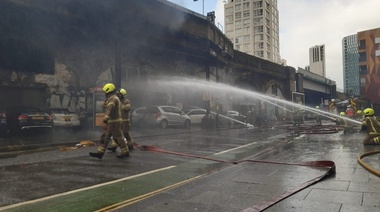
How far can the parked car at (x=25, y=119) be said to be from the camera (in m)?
13.2

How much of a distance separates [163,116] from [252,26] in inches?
3167

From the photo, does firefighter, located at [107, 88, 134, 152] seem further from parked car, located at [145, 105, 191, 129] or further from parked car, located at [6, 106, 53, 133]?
parked car, located at [145, 105, 191, 129]

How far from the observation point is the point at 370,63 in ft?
201

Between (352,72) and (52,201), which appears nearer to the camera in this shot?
(52,201)

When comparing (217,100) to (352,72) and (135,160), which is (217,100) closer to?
(135,160)

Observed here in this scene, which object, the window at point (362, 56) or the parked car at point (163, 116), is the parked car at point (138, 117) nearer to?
the parked car at point (163, 116)

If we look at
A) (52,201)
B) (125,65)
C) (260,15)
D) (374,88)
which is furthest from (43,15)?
(260,15)

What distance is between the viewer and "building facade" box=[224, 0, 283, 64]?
92.2 meters

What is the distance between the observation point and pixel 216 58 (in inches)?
1000

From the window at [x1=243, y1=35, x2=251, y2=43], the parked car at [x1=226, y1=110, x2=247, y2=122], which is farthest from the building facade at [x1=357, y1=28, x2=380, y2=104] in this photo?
Result: the parked car at [x1=226, y1=110, x2=247, y2=122]

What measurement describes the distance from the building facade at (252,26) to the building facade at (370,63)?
32.3m

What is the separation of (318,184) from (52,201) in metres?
3.75

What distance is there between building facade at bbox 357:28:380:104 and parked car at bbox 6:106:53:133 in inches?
2416

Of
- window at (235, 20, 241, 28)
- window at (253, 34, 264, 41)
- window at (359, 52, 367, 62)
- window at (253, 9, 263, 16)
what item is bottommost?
window at (359, 52, 367, 62)
